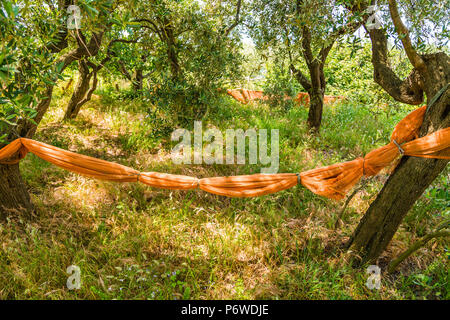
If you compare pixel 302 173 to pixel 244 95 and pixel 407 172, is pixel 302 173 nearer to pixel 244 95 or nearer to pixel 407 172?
pixel 407 172

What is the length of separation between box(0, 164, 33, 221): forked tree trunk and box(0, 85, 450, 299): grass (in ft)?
0.37

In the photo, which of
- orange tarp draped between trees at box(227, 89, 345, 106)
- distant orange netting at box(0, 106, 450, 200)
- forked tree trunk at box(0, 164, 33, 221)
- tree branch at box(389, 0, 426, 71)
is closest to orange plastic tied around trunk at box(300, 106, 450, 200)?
distant orange netting at box(0, 106, 450, 200)

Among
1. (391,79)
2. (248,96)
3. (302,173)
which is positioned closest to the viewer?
(302,173)

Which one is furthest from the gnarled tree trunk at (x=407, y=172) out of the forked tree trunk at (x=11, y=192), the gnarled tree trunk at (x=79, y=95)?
the gnarled tree trunk at (x=79, y=95)

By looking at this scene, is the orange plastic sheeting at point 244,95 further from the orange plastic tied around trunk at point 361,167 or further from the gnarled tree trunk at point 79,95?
the orange plastic tied around trunk at point 361,167

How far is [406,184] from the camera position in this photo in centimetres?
211

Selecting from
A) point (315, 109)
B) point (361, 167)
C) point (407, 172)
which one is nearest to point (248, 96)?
point (315, 109)

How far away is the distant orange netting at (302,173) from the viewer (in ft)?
6.47

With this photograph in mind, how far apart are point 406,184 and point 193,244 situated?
1.88 meters

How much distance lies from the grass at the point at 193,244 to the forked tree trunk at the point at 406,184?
0.14m

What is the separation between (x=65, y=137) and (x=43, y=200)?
1652mm
